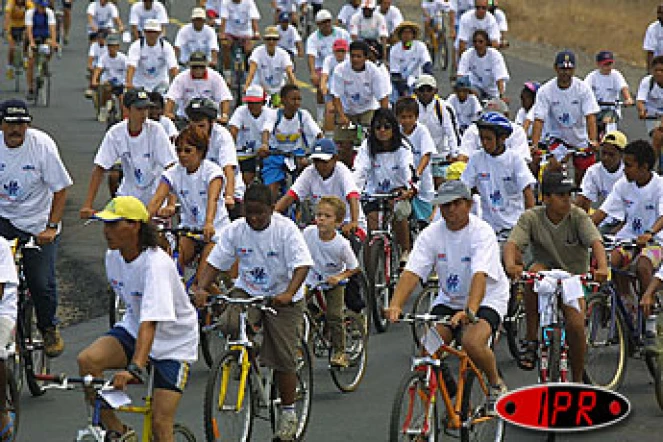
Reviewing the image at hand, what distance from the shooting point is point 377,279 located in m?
15.1

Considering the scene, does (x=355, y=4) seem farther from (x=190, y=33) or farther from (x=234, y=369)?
(x=234, y=369)

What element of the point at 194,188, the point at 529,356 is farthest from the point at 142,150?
the point at 529,356

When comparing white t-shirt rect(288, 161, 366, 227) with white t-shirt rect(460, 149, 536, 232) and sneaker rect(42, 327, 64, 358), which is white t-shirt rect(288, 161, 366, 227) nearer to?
white t-shirt rect(460, 149, 536, 232)

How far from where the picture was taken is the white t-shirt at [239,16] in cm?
2948

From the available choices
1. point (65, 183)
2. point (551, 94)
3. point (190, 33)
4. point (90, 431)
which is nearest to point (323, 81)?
point (190, 33)

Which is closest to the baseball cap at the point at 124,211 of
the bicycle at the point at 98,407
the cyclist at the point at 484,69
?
the bicycle at the point at 98,407

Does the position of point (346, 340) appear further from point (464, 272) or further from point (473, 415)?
point (473, 415)

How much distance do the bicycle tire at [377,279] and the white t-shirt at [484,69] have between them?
7.80m

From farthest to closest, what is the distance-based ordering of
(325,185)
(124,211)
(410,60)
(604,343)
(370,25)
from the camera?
1. (370,25)
2. (410,60)
3. (325,185)
4. (604,343)
5. (124,211)

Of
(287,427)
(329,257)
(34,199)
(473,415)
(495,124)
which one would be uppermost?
(495,124)

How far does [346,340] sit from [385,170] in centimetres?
295

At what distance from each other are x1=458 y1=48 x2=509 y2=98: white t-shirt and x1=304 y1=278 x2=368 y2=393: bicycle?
9558 millimetres

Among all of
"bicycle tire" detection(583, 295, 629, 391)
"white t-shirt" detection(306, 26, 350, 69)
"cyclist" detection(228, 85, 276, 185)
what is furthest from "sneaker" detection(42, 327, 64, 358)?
"white t-shirt" detection(306, 26, 350, 69)

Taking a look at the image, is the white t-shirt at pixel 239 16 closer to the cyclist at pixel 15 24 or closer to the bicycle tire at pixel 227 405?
the cyclist at pixel 15 24
